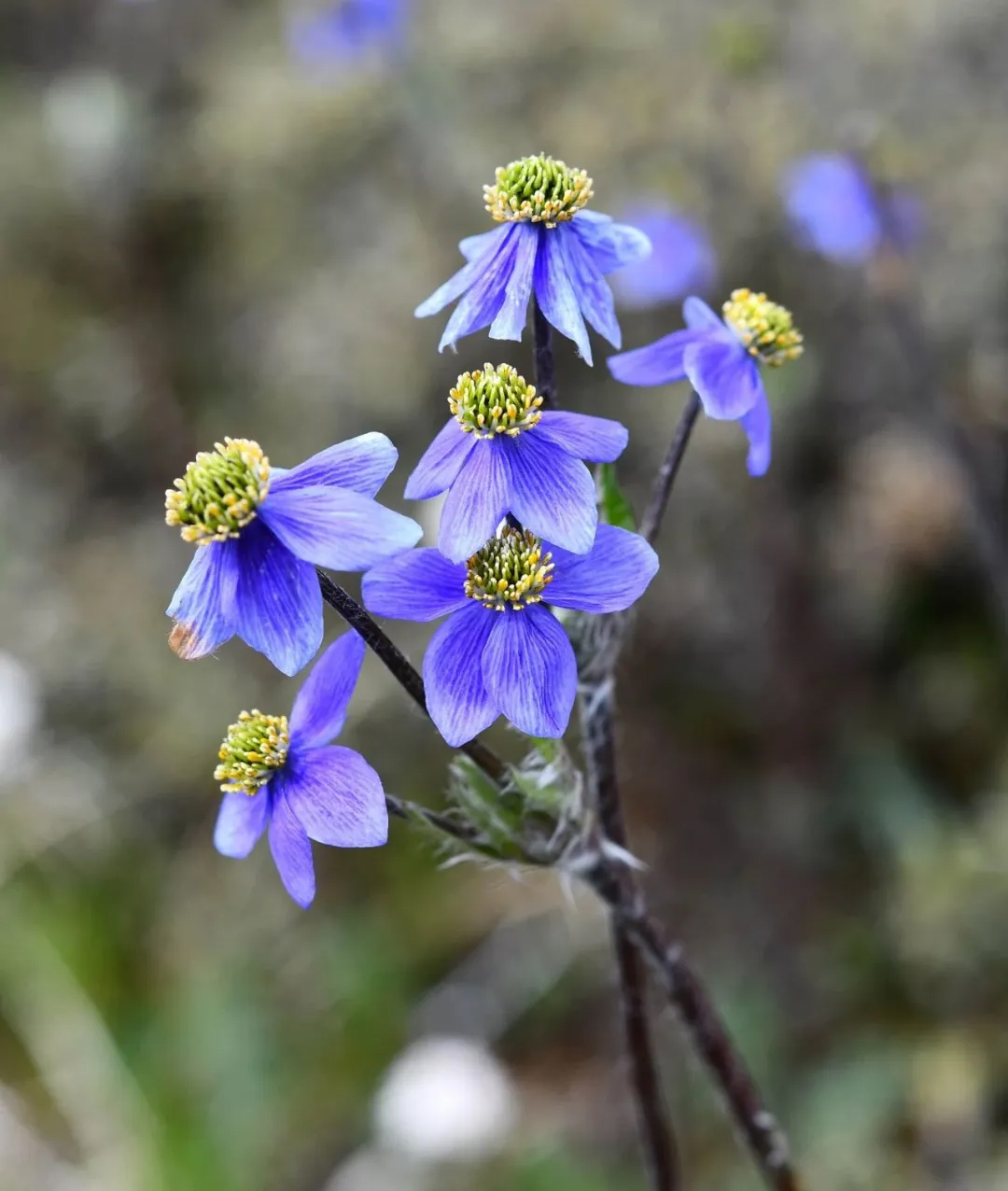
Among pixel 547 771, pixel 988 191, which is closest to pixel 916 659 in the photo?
pixel 988 191

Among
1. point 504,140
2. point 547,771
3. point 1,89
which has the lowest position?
point 547,771

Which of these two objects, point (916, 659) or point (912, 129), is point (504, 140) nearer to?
point (912, 129)

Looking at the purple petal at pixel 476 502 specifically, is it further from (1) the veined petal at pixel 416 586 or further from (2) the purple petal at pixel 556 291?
(2) the purple petal at pixel 556 291

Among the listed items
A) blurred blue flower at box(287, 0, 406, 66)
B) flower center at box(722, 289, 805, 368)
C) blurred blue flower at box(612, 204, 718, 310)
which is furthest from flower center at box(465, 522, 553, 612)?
blurred blue flower at box(287, 0, 406, 66)

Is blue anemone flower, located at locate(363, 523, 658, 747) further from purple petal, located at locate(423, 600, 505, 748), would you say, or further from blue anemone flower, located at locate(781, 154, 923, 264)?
blue anemone flower, located at locate(781, 154, 923, 264)

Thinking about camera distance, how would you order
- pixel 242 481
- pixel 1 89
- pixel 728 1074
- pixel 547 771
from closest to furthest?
pixel 242 481
pixel 547 771
pixel 728 1074
pixel 1 89

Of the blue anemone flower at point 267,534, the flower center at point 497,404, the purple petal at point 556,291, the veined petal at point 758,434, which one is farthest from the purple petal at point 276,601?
the veined petal at point 758,434
